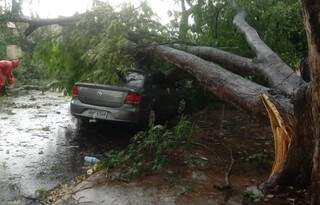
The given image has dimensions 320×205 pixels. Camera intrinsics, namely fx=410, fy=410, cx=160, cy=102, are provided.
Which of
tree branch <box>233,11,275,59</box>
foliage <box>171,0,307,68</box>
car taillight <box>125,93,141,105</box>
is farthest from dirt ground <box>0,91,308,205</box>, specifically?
foliage <box>171,0,307,68</box>

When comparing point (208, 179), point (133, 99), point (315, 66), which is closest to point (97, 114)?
point (133, 99)

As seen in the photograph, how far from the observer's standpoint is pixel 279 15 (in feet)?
29.6

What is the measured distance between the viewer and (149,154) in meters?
6.34

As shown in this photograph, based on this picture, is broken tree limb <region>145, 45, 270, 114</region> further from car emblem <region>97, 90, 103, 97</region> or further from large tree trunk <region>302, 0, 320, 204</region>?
car emblem <region>97, 90, 103, 97</region>

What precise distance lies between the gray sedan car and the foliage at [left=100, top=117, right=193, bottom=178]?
1.41 metres

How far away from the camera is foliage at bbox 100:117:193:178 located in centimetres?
583

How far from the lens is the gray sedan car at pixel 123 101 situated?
8109mm

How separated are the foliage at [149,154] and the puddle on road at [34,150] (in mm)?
744

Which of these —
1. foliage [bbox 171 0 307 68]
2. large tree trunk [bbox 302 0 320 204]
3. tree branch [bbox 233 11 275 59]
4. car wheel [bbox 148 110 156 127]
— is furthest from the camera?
foliage [bbox 171 0 307 68]

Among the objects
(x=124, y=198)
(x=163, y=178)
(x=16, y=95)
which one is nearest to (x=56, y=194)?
(x=124, y=198)

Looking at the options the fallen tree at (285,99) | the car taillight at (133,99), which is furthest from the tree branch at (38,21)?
the fallen tree at (285,99)

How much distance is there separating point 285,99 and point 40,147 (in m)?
4.64

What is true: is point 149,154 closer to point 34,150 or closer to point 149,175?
point 149,175

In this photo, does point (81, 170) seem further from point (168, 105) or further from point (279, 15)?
point (279, 15)
